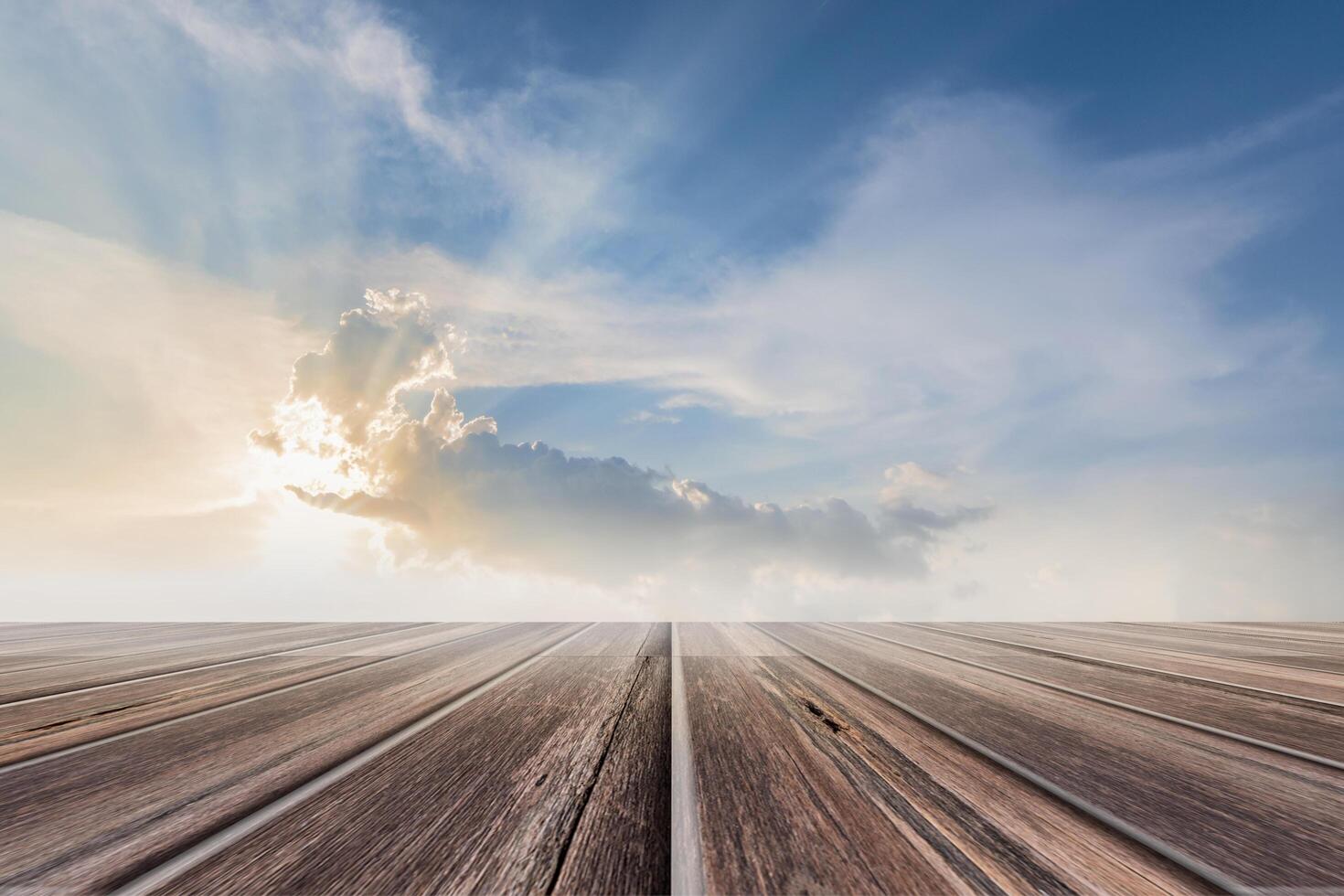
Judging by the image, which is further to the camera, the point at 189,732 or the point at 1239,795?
the point at 189,732

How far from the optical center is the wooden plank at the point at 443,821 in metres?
0.74

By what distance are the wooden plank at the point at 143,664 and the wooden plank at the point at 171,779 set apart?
104cm

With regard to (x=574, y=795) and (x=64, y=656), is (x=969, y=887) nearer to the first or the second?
(x=574, y=795)

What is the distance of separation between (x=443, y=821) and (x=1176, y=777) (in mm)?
1619

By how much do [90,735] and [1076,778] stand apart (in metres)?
2.55

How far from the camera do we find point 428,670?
2238mm

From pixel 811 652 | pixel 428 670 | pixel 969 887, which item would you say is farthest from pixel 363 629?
pixel 969 887

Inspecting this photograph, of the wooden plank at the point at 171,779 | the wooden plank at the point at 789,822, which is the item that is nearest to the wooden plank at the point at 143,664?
the wooden plank at the point at 171,779

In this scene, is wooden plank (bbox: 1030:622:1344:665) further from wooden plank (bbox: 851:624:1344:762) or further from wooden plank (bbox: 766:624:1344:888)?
wooden plank (bbox: 766:624:1344:888)

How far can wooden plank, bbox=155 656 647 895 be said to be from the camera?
738mm

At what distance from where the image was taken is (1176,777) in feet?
3.88

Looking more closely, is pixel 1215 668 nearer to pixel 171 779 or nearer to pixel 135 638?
pixel 171 779

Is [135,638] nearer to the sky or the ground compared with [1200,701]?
nearer to the sky

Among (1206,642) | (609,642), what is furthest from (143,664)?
(1206,642)
